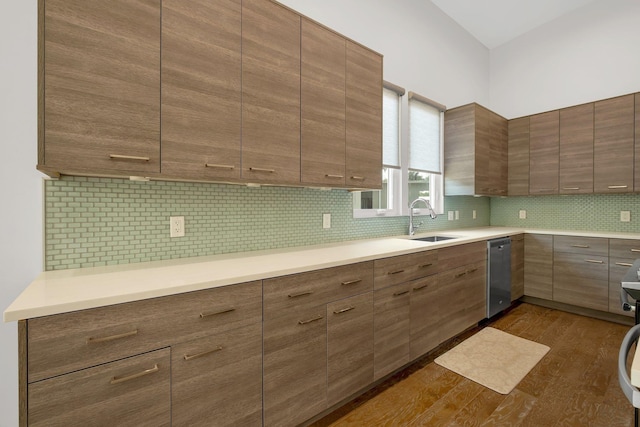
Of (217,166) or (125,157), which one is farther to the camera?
(217,166)

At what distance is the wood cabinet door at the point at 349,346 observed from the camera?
5.45 ft

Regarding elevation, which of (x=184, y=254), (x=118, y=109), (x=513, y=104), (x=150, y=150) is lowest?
(x=184, y=254)

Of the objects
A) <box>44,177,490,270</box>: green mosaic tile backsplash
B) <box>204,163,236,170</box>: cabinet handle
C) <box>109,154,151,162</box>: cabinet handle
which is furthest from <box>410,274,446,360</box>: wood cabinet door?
<box>109,154,151,162</box>: cabinet handle

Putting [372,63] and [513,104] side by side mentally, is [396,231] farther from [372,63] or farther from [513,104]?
[513,104]

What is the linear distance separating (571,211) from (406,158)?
99.1 inches

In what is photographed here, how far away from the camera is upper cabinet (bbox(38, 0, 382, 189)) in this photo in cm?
115

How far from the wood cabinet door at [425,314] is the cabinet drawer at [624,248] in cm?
216

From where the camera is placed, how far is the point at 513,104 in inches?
168

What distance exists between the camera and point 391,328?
78.7 inches

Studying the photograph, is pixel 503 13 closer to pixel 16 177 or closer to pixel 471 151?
pixel 471 151

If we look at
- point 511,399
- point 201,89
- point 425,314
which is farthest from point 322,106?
point 511,399

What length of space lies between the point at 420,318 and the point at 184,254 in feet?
5.89

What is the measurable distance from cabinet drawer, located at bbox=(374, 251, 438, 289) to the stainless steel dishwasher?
1.09m

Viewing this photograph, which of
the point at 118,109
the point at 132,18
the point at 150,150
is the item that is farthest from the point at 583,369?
the point at 132,18
